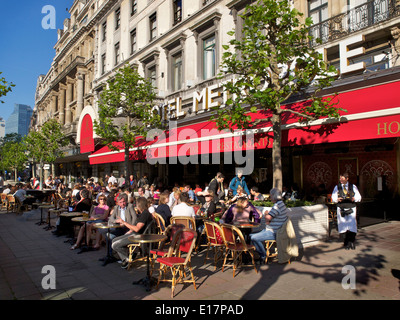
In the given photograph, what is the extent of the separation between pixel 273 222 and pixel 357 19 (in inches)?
316

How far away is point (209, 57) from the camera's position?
16.1 meters

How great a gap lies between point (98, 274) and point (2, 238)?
5475mm

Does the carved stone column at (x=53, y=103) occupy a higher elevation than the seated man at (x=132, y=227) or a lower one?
higher

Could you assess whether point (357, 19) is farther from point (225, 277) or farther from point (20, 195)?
point (20, 195)

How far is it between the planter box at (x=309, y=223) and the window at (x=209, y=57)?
33.4 ft

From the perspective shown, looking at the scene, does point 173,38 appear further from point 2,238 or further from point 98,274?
point 98,274

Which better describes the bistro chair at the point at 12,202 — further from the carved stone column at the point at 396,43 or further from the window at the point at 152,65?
the carved stone column at the point at 396,43

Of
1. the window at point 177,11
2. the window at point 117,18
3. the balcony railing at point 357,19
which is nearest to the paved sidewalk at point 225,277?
the balcony railing at point 357,19

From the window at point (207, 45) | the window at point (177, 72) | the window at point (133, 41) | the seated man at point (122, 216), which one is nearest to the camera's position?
A: the seated man at point (122, 216)

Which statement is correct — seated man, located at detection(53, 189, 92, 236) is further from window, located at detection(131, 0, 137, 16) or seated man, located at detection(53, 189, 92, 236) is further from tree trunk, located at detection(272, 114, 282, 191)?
window, located at detection(131, 0, 137, 16)

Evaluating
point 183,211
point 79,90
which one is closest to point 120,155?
point 183,211

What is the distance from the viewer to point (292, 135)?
9.27m

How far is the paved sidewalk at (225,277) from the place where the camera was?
456 centimetres
